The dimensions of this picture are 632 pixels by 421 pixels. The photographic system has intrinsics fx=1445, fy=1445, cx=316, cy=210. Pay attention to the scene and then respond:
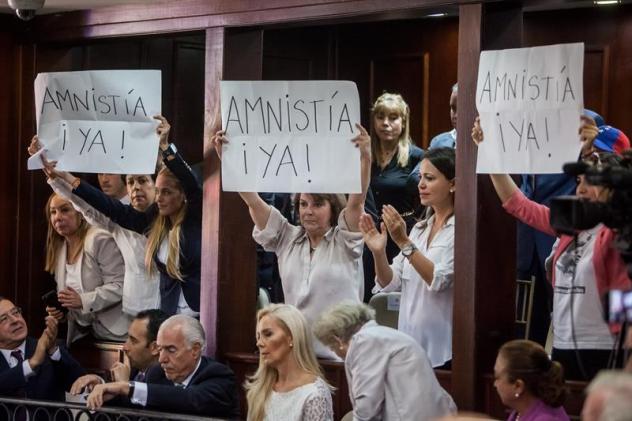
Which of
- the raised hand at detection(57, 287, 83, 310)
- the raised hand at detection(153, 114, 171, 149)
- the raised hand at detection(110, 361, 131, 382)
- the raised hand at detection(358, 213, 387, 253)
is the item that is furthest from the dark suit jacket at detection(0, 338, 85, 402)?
the raised hand at detection(358, 213, 387, 253)

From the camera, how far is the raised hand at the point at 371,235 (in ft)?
21.3

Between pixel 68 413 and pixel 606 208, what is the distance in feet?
10.5

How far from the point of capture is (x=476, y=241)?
6215 mm

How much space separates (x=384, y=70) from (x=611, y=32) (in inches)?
64.3

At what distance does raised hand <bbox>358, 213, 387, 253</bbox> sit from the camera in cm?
648

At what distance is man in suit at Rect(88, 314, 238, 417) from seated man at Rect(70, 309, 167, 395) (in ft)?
0.94

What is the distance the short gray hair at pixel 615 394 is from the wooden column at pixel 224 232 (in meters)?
3.55

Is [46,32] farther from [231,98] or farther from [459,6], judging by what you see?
[459,6]

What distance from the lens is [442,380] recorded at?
635 centimetres

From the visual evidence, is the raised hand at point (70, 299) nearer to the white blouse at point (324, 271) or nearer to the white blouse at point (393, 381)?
the white blouse at point (324, 271)

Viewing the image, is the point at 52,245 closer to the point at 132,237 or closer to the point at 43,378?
the point at 132,237

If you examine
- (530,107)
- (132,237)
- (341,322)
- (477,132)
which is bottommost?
(341,322)

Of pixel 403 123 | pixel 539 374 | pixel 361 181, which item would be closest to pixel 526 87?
pixel 361 181

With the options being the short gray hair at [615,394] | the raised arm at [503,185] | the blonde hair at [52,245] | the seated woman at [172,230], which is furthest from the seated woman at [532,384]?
the blonde hair at [52,245]
